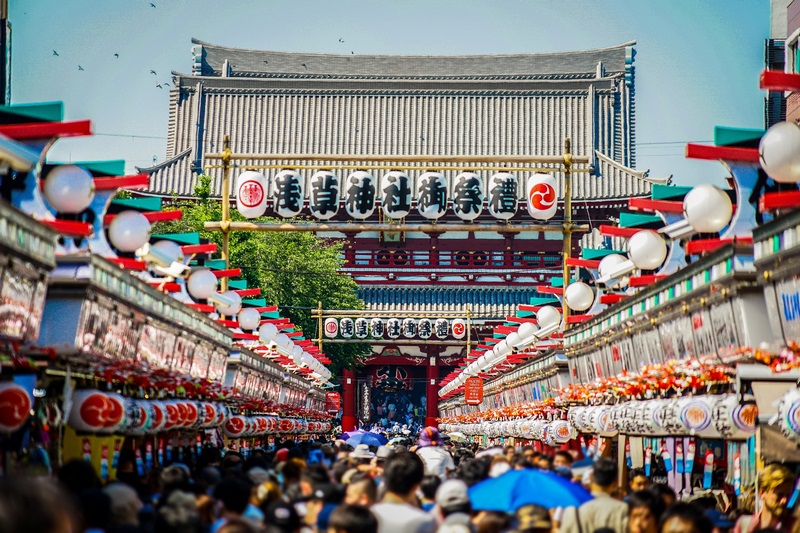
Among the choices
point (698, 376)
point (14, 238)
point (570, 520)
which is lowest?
point (570, 520)

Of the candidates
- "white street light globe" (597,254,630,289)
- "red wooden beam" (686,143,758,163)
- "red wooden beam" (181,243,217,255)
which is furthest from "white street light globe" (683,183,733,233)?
"red wooden beam" (181,243,217,255)

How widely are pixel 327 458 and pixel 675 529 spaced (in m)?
9.64

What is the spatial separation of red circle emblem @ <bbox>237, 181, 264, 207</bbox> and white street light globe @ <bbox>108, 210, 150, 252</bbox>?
1316cm

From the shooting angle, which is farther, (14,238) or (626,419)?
(626,419)

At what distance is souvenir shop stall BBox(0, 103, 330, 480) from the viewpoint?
12453 millimetres

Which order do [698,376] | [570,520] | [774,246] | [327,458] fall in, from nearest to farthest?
1. [570,520]
2. [774,246]
3. [698,376]
4. [327,458]

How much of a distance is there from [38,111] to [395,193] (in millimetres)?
15894

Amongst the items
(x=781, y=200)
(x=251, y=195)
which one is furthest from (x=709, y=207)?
(x=251, y=195)

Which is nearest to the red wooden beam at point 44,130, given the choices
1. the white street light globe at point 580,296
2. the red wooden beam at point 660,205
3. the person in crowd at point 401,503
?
the person in crowd at point 401,503

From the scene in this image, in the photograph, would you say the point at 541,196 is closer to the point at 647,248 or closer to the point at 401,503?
the point at 647,248

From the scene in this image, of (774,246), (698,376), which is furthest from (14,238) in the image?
(698,376)

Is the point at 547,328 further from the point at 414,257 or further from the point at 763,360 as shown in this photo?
the point at 414,257

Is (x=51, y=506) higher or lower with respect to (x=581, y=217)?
lower

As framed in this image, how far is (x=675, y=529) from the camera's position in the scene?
26.6 ft
